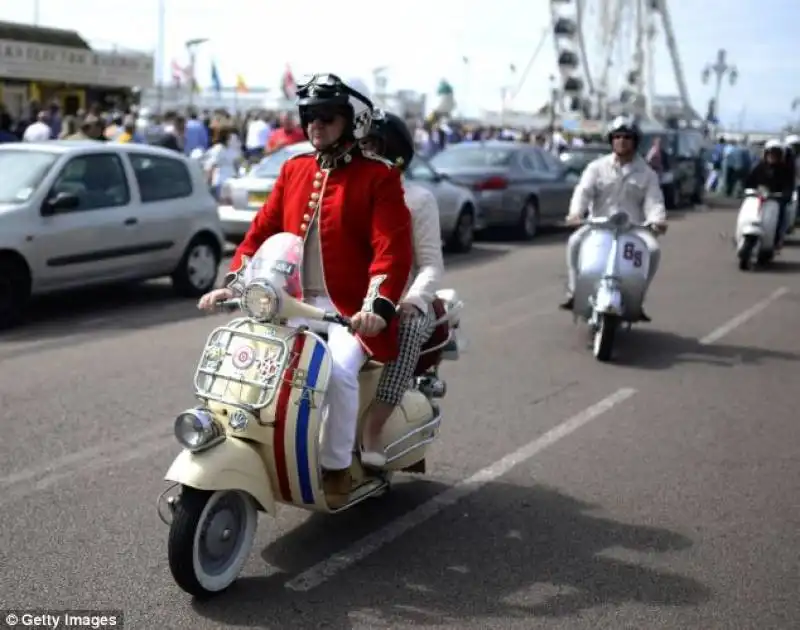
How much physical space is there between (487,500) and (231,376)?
1.76 m

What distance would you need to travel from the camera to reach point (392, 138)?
4863 millimetres

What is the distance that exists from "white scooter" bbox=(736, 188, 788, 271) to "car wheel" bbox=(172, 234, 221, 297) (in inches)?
291

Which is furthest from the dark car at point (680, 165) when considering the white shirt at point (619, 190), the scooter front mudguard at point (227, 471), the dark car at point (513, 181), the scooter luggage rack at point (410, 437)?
the scooter front mudguard at point (227, 471)

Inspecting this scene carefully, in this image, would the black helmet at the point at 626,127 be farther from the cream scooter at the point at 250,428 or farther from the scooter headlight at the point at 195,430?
the scooter headlight at the point at 195,430

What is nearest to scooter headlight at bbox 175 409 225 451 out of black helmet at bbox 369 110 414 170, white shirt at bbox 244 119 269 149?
black helmet at bbox 369 110 414 170

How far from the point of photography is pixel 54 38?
32.4m

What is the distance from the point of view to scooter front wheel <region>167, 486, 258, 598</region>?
13.3 ft

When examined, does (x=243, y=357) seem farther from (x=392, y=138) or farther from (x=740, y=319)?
(x=740, y=319)

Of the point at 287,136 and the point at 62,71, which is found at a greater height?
the point at 62,71

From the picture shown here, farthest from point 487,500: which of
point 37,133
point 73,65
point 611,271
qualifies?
point 73,65

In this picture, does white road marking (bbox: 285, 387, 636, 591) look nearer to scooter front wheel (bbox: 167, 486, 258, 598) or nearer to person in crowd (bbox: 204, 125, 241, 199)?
scooter front wheel (bbox: 167, 486, 258, 598)

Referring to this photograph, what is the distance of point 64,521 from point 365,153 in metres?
2.06

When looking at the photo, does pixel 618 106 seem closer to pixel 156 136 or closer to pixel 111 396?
pixel 156 136

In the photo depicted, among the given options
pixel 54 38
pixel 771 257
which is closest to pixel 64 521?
pixel 771 257
